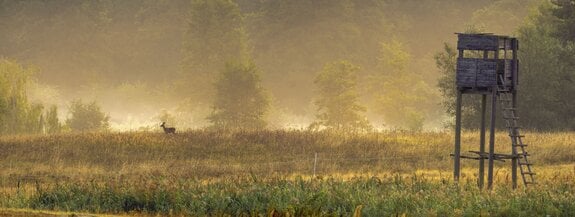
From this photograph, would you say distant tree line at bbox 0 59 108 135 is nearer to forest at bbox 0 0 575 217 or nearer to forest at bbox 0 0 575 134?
forest at bbox 0 0 575 217

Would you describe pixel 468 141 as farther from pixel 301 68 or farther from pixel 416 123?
pixel 301 68

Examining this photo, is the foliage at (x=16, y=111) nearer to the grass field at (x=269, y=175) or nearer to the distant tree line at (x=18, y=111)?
the distant tree line at (x=18, y=111)

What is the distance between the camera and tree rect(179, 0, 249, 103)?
124500 millimetres

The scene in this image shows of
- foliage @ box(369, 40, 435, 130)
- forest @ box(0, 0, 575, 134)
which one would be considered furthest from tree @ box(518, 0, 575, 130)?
foliage @ box(369, 40, 435, 130)

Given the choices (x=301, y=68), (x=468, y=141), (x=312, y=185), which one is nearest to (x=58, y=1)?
(x=301, y=68)

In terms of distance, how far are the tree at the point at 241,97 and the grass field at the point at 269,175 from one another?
36.5m

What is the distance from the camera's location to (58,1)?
155 metres

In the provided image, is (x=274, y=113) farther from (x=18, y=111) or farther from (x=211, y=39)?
(x=18, y=111)

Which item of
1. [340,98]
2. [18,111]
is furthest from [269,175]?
[340,98]

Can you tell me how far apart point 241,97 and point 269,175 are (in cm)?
5247

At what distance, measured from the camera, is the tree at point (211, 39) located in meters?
124

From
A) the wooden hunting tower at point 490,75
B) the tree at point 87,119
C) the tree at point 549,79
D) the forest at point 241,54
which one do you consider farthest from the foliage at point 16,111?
the wooden hunting tower at point 490,75

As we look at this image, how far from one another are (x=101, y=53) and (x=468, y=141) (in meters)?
100

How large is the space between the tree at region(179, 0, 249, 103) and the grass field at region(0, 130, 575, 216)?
6993 centimetres
